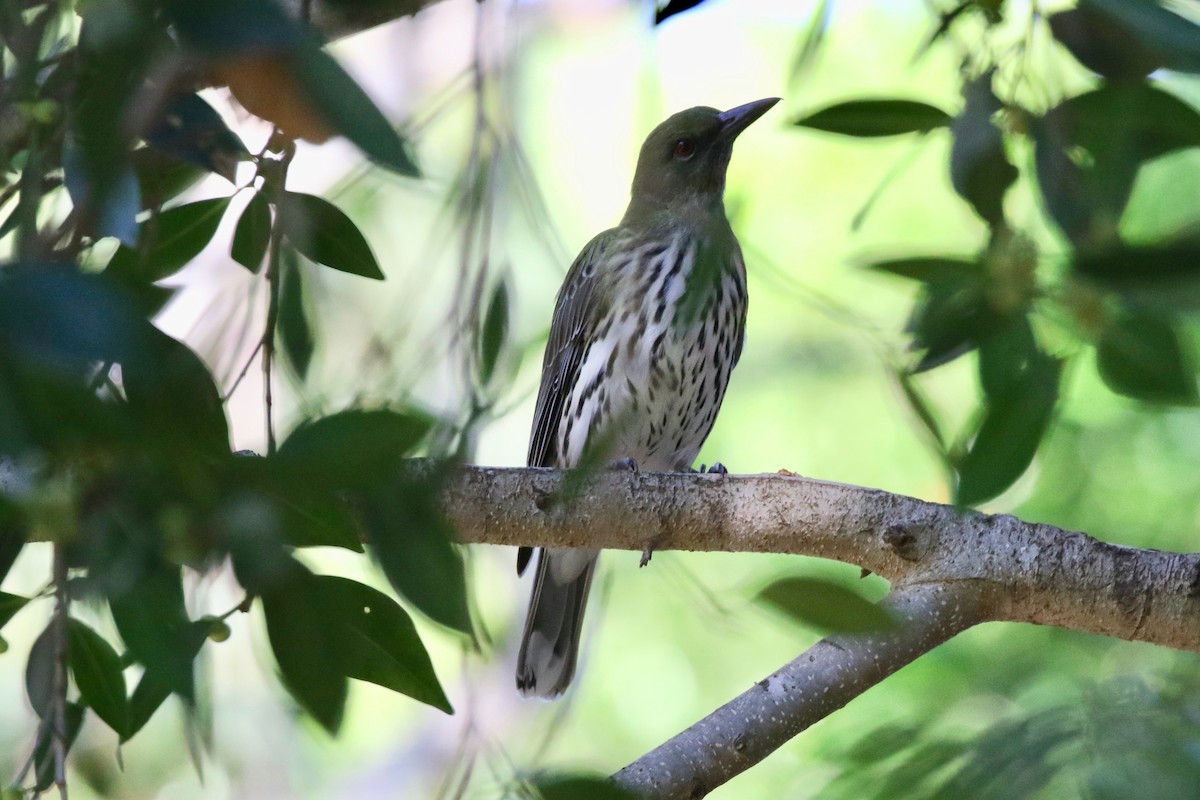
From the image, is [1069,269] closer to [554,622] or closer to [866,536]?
[866,536]

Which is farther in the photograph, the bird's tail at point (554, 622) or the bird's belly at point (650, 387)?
the bird's tail at point (554, 622)

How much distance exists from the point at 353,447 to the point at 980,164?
509 millimetres

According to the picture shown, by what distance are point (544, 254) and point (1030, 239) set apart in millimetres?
780

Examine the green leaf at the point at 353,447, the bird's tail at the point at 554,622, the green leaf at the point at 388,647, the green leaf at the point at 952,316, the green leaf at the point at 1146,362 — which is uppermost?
the green leaf at the point at 353,447

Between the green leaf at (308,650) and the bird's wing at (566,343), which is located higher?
the green leaf at (308,650)

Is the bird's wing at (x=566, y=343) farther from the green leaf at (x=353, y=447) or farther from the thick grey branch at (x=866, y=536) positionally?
the green leaf at (x=353, y=447)

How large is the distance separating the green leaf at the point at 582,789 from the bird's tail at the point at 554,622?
2951 millimetres

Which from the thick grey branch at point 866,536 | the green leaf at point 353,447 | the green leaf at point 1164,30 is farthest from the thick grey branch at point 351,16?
the thick grey branch at point 866,536

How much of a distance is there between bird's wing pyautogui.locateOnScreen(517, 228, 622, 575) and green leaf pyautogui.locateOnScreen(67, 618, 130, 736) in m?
2.40

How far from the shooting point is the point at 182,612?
896 mm

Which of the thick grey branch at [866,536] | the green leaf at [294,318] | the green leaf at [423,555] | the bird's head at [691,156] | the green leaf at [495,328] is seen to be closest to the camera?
the green leaf at [423,555]

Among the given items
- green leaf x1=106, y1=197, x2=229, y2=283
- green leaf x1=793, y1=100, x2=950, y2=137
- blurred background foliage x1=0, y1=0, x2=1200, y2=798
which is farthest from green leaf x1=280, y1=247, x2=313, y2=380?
green leaf x1=793, y1=100, x2=950, y2=137

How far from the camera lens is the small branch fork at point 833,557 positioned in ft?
6.54

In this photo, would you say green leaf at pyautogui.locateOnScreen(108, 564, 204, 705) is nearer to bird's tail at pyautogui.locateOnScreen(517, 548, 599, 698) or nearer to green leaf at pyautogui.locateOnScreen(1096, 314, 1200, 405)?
green leaf at pyautogui.locateOnScreen(1096, 314, 1200, 405)
